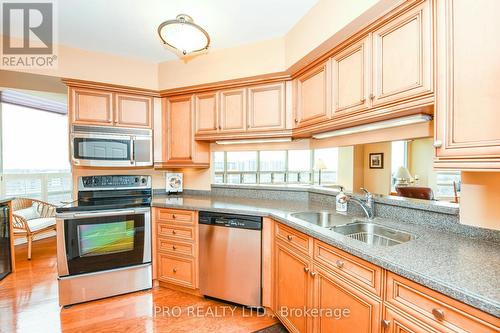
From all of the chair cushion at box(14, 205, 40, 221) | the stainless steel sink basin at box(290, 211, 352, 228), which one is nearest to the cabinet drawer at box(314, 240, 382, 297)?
the stainless steel sink basin at box(290, 211, 352, 228)

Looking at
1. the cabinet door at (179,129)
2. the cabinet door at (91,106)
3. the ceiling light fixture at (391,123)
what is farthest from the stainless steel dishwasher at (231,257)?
the cabinet door at (91,106)

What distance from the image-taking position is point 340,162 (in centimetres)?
252

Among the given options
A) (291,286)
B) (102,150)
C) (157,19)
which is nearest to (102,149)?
(102,150)

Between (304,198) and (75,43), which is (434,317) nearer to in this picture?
(304,198)

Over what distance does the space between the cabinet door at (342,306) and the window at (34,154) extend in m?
4.26

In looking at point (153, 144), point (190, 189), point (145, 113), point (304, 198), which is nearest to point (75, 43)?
point (145, 113)

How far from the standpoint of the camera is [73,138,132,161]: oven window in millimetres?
2492

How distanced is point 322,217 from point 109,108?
2.50 metres

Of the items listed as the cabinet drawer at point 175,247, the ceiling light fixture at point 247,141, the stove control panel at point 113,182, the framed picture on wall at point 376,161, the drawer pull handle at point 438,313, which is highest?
the ceiling light fixture at point 247,141

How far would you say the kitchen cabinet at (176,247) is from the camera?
7.50 feet

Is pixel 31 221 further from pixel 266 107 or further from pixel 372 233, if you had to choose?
pixel 372 233

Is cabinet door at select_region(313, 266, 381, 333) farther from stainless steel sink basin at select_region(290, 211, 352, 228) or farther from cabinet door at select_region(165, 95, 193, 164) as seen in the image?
cabinet door at select_region(165, 95, 193, 164)

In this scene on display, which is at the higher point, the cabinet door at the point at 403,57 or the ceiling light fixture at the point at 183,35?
the ceiling light fixture at the point at 183,35

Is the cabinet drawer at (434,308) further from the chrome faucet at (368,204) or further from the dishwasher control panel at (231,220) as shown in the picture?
the dishwasher control panel at (231,220)
